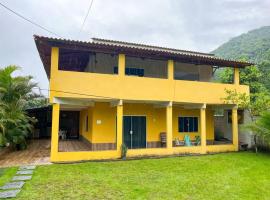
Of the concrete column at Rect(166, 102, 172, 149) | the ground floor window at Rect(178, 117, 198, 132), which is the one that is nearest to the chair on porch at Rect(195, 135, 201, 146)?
the ground floor window at Rect(178, 117, 198, 132)

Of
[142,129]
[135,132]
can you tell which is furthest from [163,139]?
[135,132]

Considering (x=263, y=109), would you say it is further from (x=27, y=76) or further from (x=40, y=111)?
(x=40, y=111)

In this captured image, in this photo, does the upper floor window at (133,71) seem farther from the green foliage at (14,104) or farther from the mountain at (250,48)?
the mountain at (250,48)

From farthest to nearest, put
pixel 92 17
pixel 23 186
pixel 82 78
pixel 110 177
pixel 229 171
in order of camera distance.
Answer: pixel 92 17 → pixel 82 78 → pixel 229 171 → pixel 110 177 → pixel 23 186

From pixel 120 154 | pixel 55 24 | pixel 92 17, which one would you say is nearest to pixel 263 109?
pixel 120 154

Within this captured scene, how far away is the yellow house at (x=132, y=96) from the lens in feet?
39.8

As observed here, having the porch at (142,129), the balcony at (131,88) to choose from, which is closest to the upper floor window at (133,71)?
the porch at (142,129)

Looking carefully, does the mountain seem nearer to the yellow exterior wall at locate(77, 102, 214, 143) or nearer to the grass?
the yellow exterior wall at locate(77, 102, 214, 143)

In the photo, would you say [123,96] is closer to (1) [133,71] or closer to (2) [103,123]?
(2) [103,123]

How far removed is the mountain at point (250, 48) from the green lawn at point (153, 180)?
2294 cm

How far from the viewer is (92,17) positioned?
44.5 feet

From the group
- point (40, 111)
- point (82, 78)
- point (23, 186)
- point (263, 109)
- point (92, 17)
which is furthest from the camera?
point (40, 111)

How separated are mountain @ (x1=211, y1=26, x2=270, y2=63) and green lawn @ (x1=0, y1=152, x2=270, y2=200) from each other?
22939mm

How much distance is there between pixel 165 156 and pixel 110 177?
211 inches
